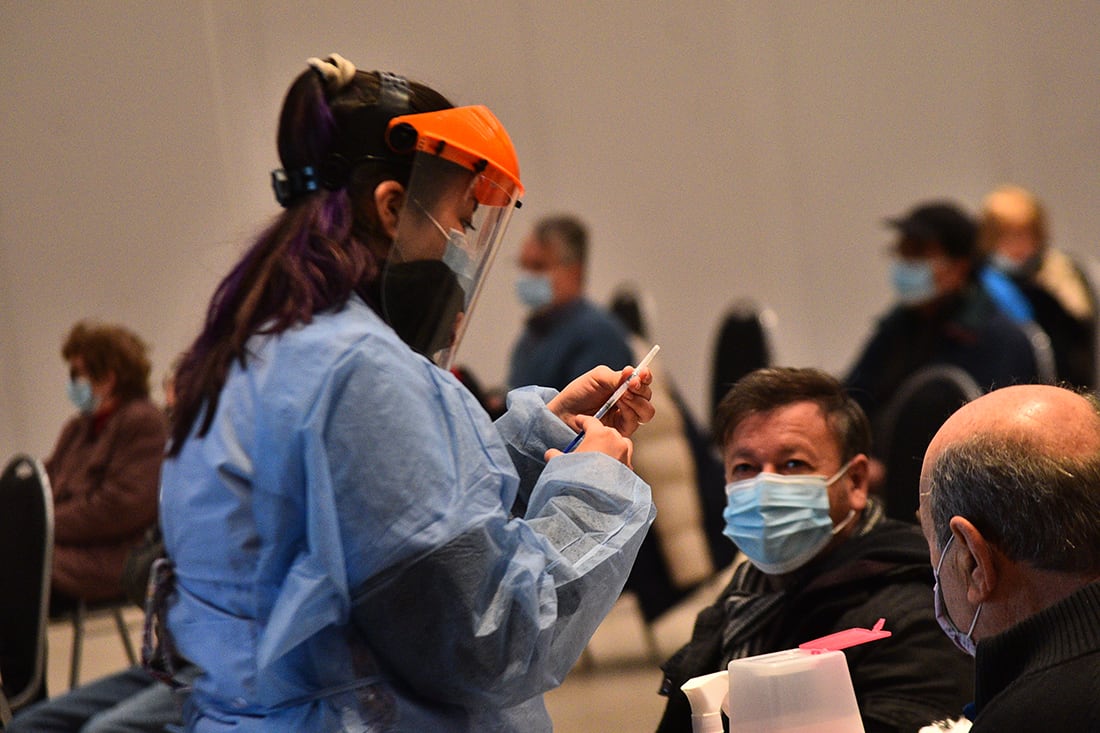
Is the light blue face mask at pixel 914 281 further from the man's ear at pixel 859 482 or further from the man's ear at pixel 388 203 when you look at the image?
the man's ear at pixel 388 203

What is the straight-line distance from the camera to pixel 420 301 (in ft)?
5.12

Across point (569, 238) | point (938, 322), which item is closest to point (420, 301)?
point (938, 322)

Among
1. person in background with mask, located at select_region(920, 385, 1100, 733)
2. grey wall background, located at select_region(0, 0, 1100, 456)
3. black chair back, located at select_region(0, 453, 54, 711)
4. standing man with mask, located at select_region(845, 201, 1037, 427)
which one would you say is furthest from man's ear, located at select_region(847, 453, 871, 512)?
grey wall background, located at select_region(0, 0, 1100, 456)

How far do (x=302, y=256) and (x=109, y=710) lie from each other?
216 cm

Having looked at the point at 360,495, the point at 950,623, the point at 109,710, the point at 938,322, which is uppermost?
the point at 360,495

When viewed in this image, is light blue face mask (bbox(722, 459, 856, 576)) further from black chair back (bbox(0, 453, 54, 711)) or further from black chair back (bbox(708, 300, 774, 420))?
black chair back (bbox(708, 300, 774, 420))

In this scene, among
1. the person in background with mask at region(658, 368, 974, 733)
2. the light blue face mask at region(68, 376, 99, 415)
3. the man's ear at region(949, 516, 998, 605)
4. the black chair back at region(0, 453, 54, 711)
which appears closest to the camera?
the man's ear at region(949, 516, 998, 605)

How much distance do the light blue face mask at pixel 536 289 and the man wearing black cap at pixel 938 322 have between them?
1.54m

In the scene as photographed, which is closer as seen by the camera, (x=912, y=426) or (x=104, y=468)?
(x=912, y=426)

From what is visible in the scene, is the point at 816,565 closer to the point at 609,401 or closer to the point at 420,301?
the point at 609,401

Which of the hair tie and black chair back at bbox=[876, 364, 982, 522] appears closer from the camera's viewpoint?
the hair tie

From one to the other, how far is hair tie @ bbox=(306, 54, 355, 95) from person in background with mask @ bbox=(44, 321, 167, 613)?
3081 mm

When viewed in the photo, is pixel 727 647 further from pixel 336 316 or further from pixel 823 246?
pixel 823 246

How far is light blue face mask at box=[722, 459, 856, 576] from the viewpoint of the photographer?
215 centimetres
